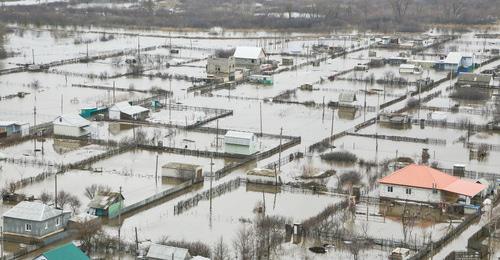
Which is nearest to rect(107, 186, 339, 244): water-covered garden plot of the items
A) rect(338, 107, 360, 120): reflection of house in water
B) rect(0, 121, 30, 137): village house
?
rect(0, 121, 30, 137): village house

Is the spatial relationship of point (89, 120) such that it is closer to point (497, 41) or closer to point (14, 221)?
point (14, 221)

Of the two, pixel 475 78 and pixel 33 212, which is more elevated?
pixel 475 78

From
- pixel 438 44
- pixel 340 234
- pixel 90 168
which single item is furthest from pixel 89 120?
pixel 438 44

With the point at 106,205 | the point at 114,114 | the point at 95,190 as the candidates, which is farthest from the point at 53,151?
the point at 106,205

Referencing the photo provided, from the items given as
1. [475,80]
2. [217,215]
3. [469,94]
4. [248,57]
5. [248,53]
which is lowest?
[217,215]

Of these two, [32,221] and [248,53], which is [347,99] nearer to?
[248,53]

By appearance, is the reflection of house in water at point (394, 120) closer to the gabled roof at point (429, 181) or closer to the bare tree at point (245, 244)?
the gabled roof at point (429, 181)
